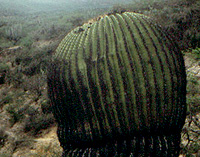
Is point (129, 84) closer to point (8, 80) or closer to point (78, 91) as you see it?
point (78, 91)

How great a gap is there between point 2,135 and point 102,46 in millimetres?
3675

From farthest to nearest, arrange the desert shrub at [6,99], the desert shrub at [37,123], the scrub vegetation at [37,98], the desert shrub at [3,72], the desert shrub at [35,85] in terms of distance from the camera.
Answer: the desert shrub at [3,72] → the desert shrub at [35,85] → the desert shrub at [6,99] → the desert shrub at [37,123] → the scrub vegetation at [37,98]

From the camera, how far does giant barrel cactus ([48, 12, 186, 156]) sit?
161 cm

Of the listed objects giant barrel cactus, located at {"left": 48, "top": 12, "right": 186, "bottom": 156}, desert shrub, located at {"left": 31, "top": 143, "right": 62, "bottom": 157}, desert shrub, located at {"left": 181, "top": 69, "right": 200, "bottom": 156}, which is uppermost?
giant barrel cactus, located at {"left": 48, "top": 12, "right": 186, "bottom": 156}

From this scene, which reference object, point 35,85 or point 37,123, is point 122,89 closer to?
point 37,123

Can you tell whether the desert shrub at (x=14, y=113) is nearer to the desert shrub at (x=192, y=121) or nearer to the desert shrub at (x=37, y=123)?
the desert shrub at (x=37, y=123)

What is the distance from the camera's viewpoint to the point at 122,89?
63.2 inches

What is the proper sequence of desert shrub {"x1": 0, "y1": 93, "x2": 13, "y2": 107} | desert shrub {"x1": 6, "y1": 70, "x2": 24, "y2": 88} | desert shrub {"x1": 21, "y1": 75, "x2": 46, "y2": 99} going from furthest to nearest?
desert shrub {"x1": 6, "y1": 70, "x2": 24, "y2": 88}
desert shrub {"x1": 21, "y1": 75, "x2": 46, "y2": 99}
desert shrub {"x1": 0, "y1": 93, "x2": 13, "y2": 107}

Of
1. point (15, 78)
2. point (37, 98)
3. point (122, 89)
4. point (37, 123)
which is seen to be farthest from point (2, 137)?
point (122, 89)

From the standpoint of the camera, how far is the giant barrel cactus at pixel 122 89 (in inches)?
63.4

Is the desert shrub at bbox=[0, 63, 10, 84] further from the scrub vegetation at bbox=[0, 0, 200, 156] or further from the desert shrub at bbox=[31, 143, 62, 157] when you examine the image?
the desert shrub at bbox=[31, 143, 62, 157]

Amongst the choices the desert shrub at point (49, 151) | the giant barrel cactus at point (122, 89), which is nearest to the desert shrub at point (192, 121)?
the giant barrel cactus at point (122, 89)

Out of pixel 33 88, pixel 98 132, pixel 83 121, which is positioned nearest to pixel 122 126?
pixel 98 132

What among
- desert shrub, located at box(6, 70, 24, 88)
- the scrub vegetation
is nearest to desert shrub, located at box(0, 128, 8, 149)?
the scrub vegetation
